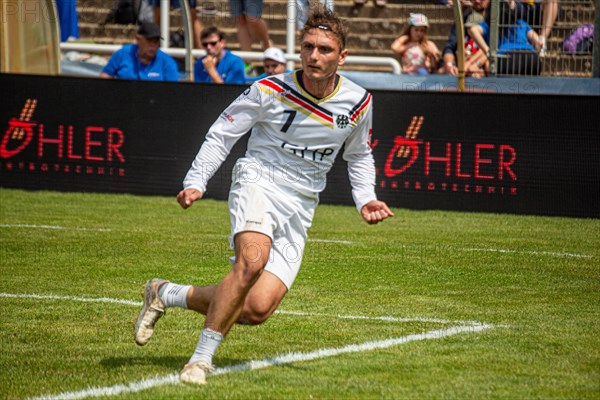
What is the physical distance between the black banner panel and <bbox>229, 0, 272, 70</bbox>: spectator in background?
3449 millimetres

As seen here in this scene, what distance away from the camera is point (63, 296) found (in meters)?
8.51

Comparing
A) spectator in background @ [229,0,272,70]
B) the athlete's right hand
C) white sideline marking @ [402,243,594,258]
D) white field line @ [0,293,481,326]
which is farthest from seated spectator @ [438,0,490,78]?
the athlete's right hand

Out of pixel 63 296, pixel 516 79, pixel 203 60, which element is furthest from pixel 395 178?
pixel 63 296

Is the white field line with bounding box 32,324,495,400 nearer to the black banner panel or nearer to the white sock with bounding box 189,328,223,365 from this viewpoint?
the white sock with bounding box 189,328,223,365

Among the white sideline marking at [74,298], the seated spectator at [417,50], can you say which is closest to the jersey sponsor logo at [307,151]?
the white sideline marking at [74,298]

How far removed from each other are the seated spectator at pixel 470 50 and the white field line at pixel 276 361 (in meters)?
8.19

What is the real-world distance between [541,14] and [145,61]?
558 cm

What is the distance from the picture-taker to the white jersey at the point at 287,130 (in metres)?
6.34

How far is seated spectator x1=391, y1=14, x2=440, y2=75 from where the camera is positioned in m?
16.4

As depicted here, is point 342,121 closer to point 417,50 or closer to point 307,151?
point 307,151

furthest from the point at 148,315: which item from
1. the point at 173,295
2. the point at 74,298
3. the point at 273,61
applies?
the point at 273,61

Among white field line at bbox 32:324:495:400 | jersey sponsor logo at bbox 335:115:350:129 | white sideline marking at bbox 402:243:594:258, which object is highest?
jersey sponsor logo at bbox 335:115:350:129

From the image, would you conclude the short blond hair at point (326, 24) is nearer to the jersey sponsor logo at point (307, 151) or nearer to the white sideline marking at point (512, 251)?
the jersey sponsor logo at point (307, 151)

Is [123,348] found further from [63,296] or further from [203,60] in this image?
[203,60]
